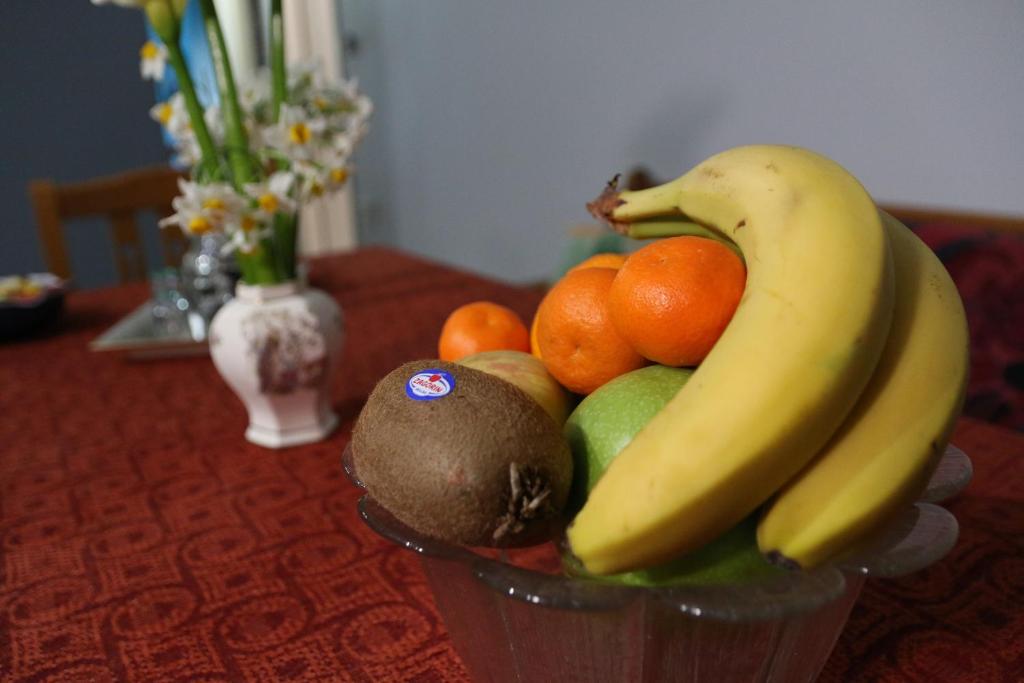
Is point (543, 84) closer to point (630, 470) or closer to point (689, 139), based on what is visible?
point (689, 139)

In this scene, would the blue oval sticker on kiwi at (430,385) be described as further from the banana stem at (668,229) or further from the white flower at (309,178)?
the white flower at (309,178)

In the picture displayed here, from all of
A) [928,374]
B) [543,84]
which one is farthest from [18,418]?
[543,84]

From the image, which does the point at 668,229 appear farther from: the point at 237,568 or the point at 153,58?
the point at 153,58

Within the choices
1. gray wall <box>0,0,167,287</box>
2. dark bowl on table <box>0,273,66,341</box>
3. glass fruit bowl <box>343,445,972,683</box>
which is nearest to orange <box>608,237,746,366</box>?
glass fruit bowl <box>343,445,972,683</box>

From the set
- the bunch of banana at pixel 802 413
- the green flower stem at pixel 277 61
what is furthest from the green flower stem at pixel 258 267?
the bunch of banana at pixel 802 413

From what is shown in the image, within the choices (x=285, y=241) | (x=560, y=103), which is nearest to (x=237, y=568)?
(x=285, y=241)

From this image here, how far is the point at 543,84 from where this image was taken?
2.19m

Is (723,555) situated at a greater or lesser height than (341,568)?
greater

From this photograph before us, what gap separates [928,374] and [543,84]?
2017mm

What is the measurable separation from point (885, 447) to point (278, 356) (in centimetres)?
58

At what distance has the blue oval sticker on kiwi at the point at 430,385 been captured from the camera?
343 mm

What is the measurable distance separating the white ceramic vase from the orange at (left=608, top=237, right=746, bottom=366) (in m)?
0.44

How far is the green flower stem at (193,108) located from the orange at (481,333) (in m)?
0.34

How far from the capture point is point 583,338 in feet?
1.39
